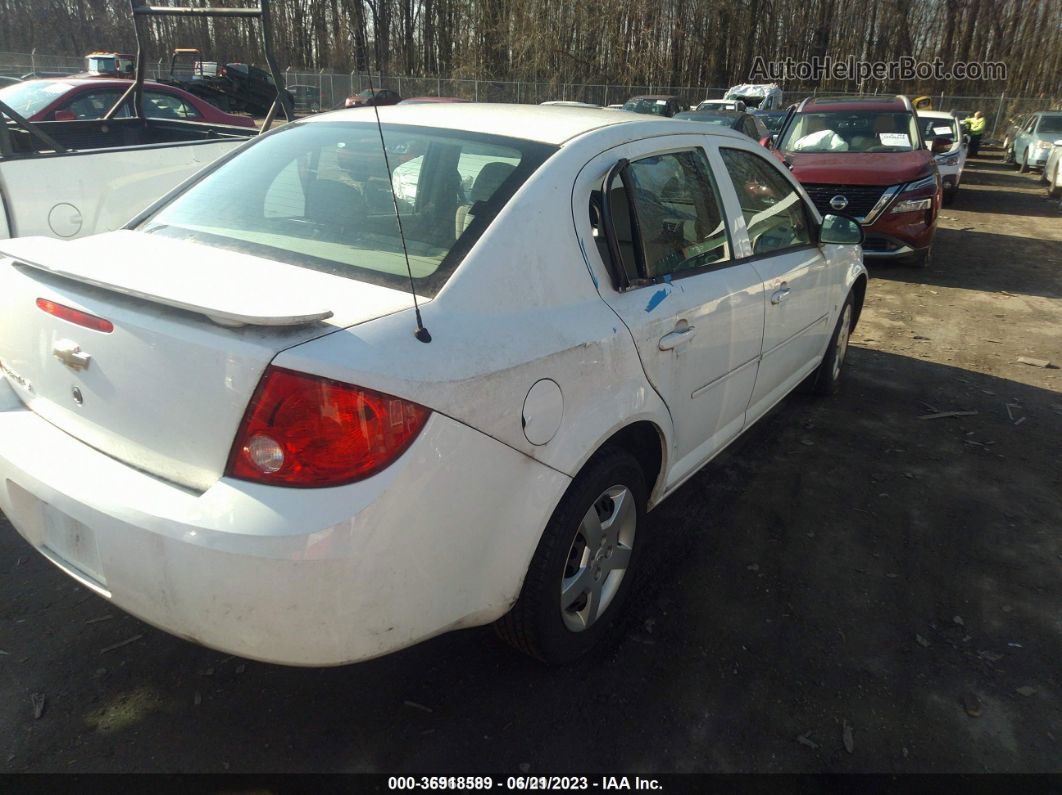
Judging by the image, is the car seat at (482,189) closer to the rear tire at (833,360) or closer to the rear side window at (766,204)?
the rear side window at (766,204)

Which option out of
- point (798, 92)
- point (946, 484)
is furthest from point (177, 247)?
point (798, 92)

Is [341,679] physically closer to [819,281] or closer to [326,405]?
[326,405]

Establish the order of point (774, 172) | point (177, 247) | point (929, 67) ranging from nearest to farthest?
point (177, 247) → point (774, 172) → point (929, 67)

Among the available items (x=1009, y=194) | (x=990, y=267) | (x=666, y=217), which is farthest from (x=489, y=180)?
(x=1009, y=194)

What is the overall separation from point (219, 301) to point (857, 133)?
1053 cm

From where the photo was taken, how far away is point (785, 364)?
414cm

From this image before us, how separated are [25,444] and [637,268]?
6.66 feet

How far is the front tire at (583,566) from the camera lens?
2.39 meters

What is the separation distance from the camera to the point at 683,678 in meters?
2.69

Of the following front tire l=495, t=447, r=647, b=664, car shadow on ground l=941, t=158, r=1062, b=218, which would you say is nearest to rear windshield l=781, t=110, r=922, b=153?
car shadow on ground l=941, t=158, r=1062, b=218

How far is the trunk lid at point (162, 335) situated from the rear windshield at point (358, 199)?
0.13 metres

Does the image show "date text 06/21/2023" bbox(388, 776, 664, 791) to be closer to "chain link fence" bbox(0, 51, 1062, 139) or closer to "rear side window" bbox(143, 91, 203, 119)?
"rear side window" bbox(143, 91, 203, 119)

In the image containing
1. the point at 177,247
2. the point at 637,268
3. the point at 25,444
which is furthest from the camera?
the point at 637,268

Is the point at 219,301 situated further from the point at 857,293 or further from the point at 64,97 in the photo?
the point at 64,97
